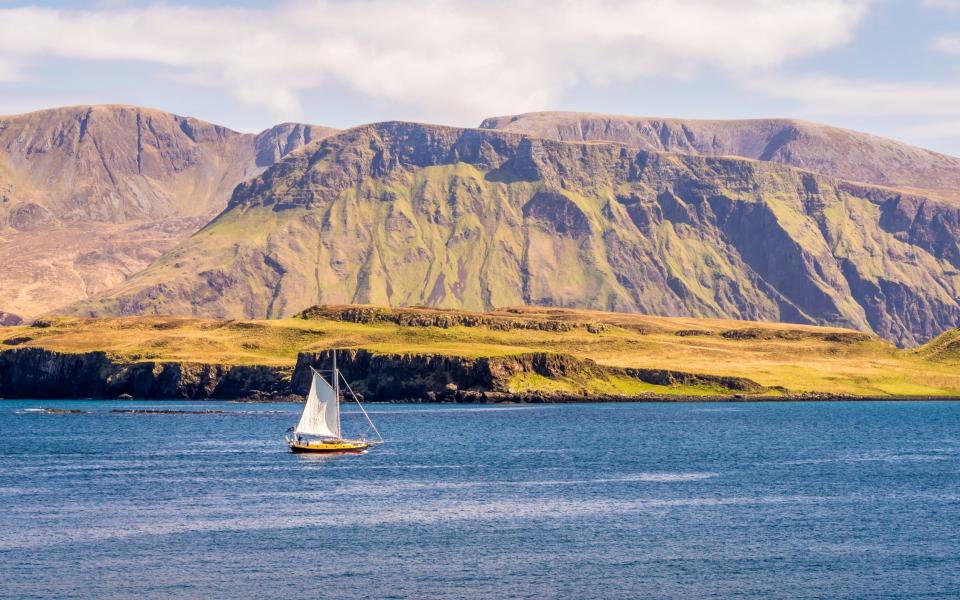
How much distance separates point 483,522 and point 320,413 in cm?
5503

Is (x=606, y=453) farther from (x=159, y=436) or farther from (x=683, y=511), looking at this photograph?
(x=159, y=436)

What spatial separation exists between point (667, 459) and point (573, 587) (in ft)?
246

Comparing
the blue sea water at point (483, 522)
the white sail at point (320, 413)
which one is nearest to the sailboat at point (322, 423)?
the white sail at point (320, 413)

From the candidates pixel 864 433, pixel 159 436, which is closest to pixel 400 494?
pixel 159 436

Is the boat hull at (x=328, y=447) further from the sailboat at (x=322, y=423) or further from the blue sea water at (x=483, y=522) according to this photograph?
the blue sea water at (x=483, y=522)

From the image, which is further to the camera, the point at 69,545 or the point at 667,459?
the point at 667,459

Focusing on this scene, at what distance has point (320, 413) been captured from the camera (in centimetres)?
15512

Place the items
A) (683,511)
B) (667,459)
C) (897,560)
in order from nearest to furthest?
1. (897,560)
2. (683,511)
3. (667,459)

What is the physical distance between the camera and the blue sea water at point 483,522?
266 ft

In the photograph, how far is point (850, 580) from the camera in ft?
269

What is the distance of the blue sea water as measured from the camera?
81.0 m

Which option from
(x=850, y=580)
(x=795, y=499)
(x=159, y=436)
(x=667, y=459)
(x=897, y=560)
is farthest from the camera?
(x=159, y=436)

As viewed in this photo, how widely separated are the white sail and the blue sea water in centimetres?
343

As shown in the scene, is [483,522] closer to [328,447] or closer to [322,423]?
[322,423]
